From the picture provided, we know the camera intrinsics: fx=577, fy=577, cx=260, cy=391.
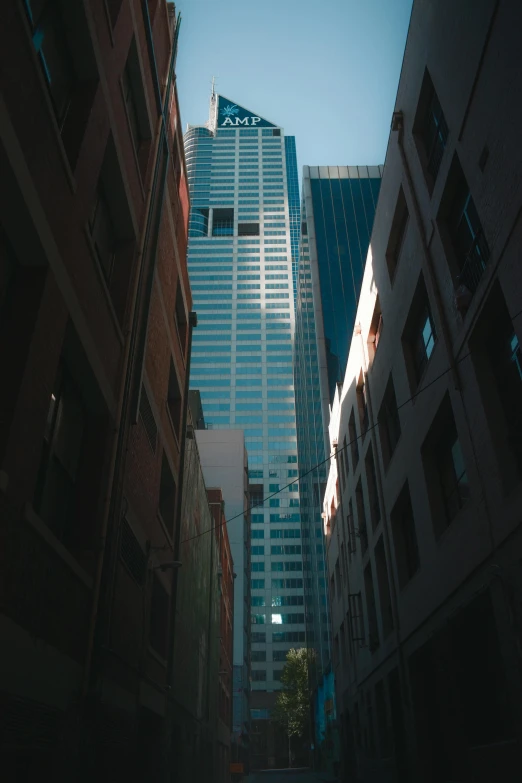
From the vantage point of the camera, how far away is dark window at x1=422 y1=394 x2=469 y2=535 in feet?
41.2

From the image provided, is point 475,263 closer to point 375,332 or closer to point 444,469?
point 444,469

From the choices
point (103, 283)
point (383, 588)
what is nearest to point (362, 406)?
point (383, 588)

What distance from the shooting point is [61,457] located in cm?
840

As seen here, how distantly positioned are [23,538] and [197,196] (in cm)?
17986

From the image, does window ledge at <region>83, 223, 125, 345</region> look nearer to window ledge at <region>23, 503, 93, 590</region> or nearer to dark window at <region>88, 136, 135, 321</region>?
dark window at <region>88, 136, 135, 321</region>

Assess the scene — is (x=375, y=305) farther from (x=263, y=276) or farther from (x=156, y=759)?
(x=263, y=276)

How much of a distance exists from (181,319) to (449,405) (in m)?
9.72

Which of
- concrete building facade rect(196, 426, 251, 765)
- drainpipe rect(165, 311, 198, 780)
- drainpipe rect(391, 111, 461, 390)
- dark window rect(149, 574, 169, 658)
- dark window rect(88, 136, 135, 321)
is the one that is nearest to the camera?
dark window rect(88, 136, 135, 321)

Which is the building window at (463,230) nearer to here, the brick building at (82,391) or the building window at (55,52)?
the brick building at (82,391)

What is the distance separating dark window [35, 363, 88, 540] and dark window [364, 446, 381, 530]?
13.2 meters

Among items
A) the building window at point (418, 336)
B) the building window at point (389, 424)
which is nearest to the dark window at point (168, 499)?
the building window at point (389, 424)

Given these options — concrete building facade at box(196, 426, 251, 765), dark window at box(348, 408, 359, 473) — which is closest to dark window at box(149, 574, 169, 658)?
dark window at box(348, 408, 359, 473)

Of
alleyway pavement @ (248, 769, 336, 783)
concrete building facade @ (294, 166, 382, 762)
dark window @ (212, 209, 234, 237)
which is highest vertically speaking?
dark window @ (212, 209, 234, 237)

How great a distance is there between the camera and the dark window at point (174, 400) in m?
16.9
